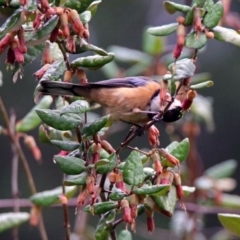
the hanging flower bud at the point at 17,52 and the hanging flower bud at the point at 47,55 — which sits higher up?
the hanging flower bud at the point at 17,52

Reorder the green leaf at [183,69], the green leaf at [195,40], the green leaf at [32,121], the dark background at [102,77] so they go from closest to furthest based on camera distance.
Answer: the green leaf at [183,69]
the green leaf at [195,40]
the green leaf at [32,121]
the dark background at [102,77]

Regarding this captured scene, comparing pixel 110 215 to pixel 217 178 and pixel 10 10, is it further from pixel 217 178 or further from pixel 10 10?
pixel 217 178

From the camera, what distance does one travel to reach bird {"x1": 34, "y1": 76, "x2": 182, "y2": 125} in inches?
58.7

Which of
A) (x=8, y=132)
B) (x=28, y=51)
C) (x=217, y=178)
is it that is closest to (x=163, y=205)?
(x=28, y=51)

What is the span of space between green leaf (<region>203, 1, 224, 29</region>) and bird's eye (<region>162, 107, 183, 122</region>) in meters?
0.21

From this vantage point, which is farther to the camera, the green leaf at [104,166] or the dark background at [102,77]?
the dark background at [102,77]

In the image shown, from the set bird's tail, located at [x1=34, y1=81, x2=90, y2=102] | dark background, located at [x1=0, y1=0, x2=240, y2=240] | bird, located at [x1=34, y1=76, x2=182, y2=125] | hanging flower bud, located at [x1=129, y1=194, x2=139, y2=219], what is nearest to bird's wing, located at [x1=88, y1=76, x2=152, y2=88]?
bird, located at [x1=34, y1=76, x2=182, y2=125]

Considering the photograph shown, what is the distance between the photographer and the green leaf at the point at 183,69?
1.17m

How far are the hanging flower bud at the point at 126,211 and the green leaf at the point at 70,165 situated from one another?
10cm

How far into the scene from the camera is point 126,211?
1.25 meters

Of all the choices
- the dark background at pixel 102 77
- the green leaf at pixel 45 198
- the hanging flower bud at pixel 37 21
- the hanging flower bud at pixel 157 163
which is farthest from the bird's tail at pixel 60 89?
the dark background at pixel 102 77

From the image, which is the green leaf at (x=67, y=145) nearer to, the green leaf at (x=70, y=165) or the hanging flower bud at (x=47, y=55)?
the green leaf at (x=70, y=165)

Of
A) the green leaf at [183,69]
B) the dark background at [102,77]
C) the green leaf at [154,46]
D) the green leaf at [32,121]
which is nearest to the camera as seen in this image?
the green leaf at [183,69]

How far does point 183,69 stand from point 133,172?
0.76 ft
